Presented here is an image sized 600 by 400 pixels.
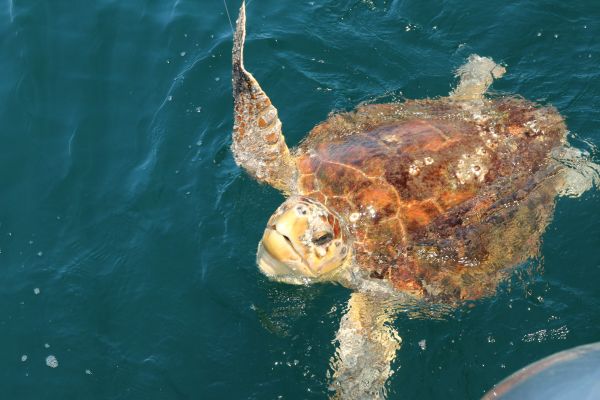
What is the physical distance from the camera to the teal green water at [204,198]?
477cm

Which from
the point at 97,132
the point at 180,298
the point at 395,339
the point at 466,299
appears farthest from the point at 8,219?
the point at 466,299

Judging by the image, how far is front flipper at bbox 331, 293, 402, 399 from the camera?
4.51m

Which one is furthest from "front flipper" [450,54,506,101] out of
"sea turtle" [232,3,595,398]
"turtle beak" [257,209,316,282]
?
"turtle beak" [257,209,316,282]

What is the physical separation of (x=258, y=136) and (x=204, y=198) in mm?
987

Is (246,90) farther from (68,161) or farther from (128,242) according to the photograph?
(68,161)


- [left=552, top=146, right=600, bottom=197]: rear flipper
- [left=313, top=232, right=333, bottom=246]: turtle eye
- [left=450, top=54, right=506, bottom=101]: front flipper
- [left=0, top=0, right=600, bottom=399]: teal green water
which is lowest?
[left=0, top=0, right=600, bottom=399]: teal green water

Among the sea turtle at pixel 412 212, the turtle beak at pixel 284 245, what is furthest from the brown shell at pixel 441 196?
the turtle beak at pixel 284 245

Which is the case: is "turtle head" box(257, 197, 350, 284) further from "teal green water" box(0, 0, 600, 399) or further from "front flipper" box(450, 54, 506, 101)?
"front flipper" box(450, 54, 506, 101)

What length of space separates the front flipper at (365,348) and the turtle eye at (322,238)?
2.62 ft

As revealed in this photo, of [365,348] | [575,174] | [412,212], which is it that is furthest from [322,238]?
[575,174]

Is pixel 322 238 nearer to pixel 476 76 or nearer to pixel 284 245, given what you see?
pixel 284 245

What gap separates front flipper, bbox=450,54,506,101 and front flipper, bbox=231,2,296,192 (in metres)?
1.98

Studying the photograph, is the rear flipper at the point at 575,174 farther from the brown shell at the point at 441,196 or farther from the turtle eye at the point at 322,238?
the turtle eye at the point at 322,238

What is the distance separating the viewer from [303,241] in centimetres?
430
